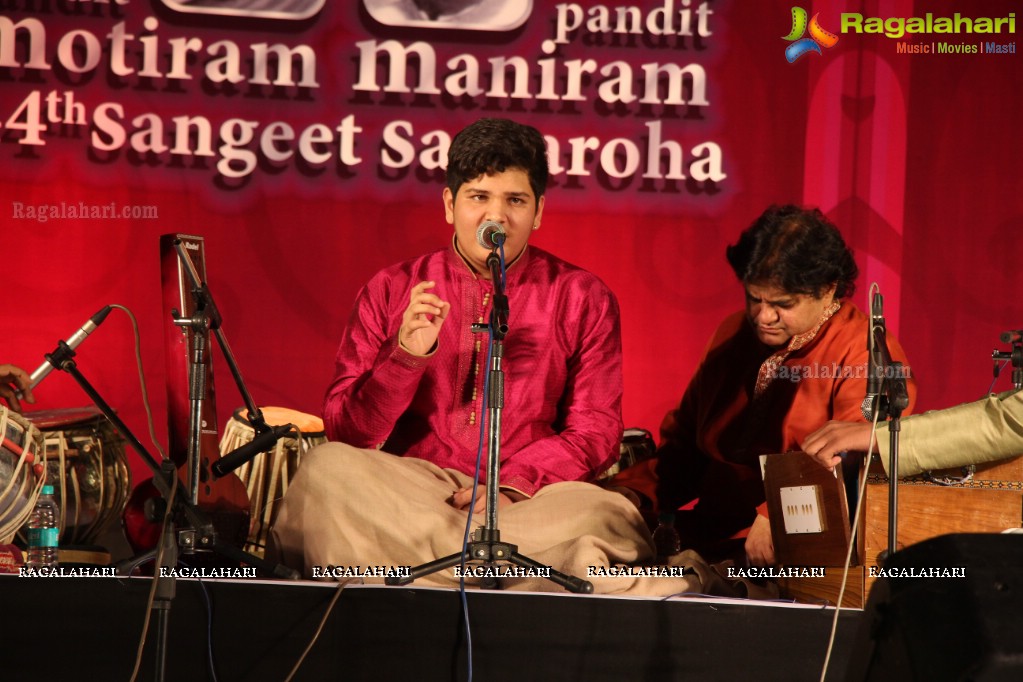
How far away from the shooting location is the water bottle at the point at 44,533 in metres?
3.97

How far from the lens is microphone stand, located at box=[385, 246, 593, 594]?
3.31m

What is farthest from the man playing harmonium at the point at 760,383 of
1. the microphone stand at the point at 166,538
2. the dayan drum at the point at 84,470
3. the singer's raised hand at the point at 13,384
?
→ the singer's raised hand at the point at 13,384

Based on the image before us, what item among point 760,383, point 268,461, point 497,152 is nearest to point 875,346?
point 760,383

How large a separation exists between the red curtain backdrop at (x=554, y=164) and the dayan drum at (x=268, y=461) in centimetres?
13

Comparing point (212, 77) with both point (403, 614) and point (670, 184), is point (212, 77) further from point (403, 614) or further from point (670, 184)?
point (403, 614)

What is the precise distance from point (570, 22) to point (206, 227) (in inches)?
66.4

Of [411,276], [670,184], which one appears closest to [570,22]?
[670,184]

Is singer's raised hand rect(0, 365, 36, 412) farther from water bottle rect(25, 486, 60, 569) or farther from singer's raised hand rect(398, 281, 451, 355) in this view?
singer's raised hand rect(398, 281, 451, 355)

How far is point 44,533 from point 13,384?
52 cm

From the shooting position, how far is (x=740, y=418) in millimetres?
4516

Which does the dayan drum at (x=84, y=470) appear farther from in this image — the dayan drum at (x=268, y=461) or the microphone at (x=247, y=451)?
the microphone at (x=247, y=451)

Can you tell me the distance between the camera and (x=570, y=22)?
4750 mm

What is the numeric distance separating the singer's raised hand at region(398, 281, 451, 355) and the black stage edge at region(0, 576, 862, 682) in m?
1.03

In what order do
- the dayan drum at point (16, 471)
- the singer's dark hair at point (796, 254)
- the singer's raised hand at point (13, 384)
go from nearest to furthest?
the dayan drum at point (16, 471), the singer's raised hand at point (13, 384), the singer's dark hair at point (796, 254)
